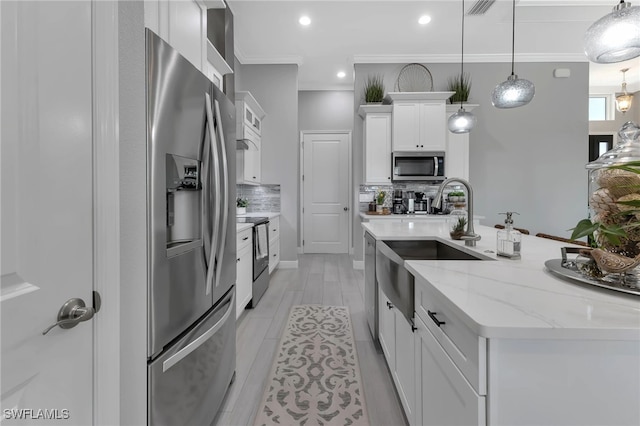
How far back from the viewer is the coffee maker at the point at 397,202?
464cm

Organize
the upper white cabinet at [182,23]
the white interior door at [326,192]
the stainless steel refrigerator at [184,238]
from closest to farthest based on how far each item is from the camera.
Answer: the stainless steel refrigerator at [184,238]
the upper white cabinet at [182,23]
the white interior door at [326,192]

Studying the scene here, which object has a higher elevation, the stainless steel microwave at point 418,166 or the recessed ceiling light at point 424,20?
the recessed ceiling light at point 424,20

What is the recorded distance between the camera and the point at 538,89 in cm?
470

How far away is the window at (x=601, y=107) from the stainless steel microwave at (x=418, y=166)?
15.8ft

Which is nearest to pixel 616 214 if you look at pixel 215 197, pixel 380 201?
pixel 215 197

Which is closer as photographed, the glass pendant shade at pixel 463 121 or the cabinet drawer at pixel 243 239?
the cabinet drawer at pixel 243 239

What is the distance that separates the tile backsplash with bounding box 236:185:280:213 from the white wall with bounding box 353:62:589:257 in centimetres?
142

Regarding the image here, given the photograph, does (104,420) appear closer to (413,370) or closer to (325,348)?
(413,370)

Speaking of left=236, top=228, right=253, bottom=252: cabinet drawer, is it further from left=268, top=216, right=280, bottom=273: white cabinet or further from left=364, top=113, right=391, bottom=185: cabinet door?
left=364, top=113, right=391, bottom=185: cabinet door

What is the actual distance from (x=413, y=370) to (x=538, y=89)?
210 inches

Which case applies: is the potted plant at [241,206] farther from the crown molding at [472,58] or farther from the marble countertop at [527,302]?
the marble countertop at [527,302]

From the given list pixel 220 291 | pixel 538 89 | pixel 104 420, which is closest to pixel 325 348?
pixel 220 291

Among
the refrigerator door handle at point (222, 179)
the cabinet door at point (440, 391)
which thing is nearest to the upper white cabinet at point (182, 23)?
the refrigerator door handle at point (222, 179)

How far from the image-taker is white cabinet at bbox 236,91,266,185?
366 cm
